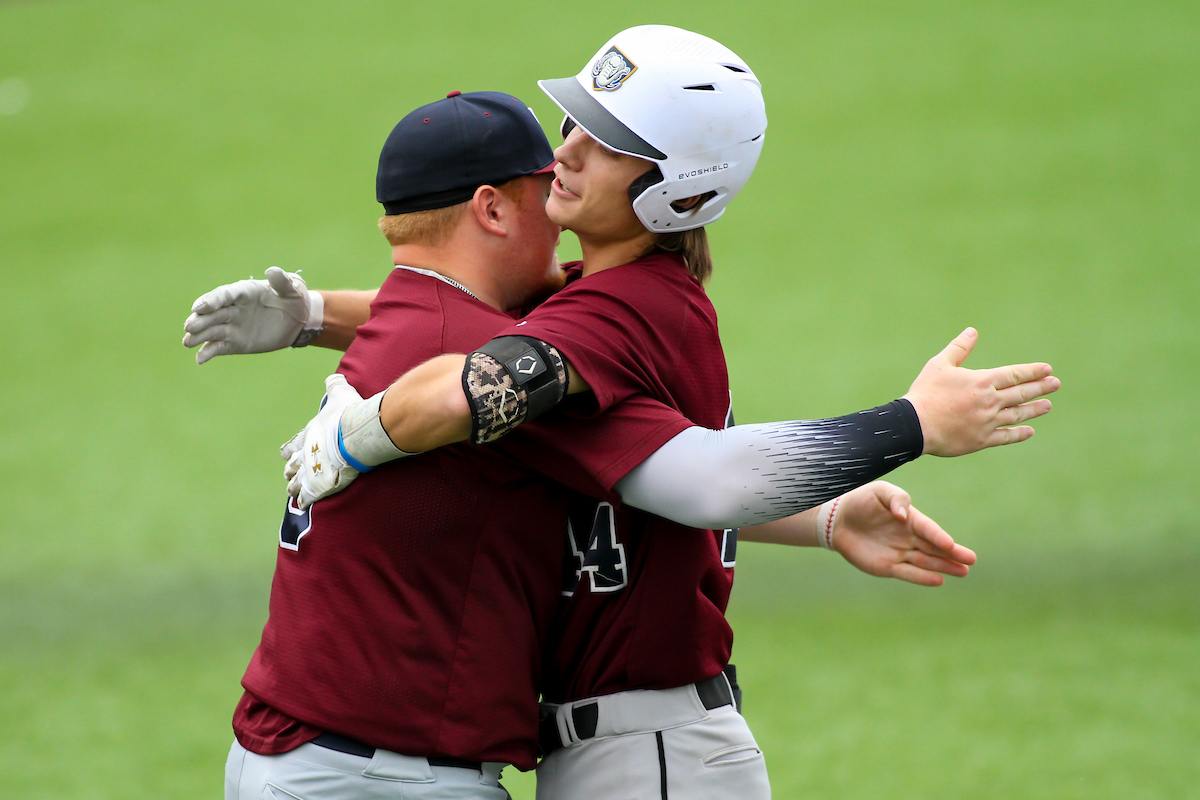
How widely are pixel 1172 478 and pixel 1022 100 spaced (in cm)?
620

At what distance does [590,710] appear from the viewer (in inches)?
86.4

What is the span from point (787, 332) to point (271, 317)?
6434 mm

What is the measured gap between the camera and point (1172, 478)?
6875mm

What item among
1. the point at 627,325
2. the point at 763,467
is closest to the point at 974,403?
the point at 763,467

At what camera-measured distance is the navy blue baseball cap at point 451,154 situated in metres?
2.25

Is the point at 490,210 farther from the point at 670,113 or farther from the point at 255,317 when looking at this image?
the point at 255,317

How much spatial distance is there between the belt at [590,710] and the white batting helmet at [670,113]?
2.84ft

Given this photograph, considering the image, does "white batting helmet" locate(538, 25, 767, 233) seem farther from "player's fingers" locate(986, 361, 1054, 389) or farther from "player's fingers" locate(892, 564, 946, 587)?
"player's fingers" locate(892, 564, 946, 587)

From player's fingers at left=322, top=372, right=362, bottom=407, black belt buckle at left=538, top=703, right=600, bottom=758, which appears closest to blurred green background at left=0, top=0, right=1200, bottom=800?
black belt buckle at left=538, top=703, right=600, bottom=758

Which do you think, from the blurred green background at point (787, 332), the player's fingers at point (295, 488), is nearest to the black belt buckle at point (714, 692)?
the player's fingers at point (295, 488)

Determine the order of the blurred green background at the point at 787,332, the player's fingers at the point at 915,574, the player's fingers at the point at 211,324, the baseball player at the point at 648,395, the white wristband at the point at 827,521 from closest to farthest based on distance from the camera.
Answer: the baseball player at the point at 648,395, the player's fingers at the point at 915,574, the white wristband at the point at 827,521, the player's fingers at the point at 211,324, the blurred green background at the point at 787,332

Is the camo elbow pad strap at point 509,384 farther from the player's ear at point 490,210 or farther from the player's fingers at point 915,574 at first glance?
the player's fingers at point 915,574

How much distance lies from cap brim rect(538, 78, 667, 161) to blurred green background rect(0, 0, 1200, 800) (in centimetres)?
319

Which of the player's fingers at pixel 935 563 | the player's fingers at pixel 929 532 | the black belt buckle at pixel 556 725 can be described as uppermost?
the player's fingers at pixel 929 532
